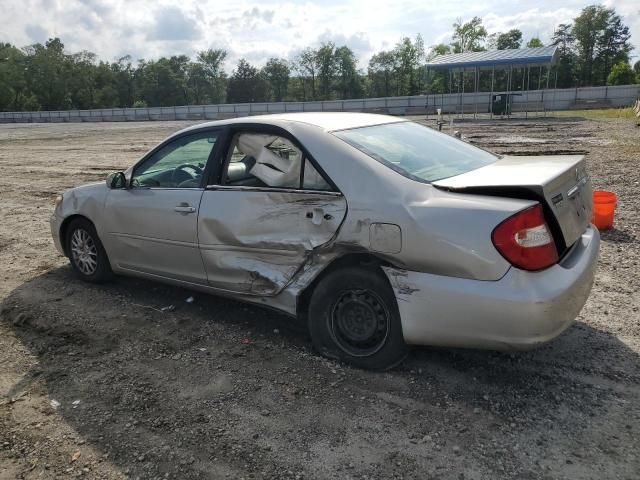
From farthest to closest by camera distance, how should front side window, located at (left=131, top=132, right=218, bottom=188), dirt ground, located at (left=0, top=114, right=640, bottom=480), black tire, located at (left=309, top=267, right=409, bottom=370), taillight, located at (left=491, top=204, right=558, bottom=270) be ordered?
front side window, located at (left=131, top=132, right=218, bottom=188) → black tire, located at (left=309, top=267, right=409, bottom=370) → taillight, located at (left=491, top=204, right=558, bottom=270) → dirt ground, located at (left=0, top=114, right=640, bottom=480)

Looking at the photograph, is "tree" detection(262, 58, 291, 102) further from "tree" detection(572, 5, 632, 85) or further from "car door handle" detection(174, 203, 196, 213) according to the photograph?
"car door handle" detection(174, 203, 196, 213)

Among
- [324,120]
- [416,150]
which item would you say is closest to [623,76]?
[416,150]

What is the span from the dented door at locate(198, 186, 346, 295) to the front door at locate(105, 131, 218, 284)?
6.8 inches

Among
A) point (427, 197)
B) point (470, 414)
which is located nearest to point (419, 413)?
point (470, 414)

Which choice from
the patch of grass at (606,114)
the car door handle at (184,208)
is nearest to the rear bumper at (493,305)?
the car door handle at (184,208)

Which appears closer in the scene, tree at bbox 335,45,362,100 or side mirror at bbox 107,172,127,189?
side mirror at bbox 107,172,127,189

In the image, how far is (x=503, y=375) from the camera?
Result: 336cm

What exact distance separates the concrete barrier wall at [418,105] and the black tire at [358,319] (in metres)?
32.7

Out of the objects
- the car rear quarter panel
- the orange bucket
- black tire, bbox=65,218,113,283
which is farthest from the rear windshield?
black tire, bbox=65,218,113,283

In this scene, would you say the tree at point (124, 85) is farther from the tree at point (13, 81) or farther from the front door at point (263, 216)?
the front door at point (263, 216)

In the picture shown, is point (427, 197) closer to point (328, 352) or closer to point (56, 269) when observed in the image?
point (328, 352)

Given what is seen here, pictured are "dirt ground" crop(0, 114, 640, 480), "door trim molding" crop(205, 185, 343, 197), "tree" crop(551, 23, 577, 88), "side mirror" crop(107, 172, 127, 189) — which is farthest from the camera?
"tree" crop(551, 23, 577, 88)

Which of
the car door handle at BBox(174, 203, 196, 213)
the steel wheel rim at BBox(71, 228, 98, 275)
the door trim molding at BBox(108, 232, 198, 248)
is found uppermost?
the car door handle at BBox(174, 203, 196, 213)

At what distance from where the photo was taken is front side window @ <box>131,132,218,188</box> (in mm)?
4301
